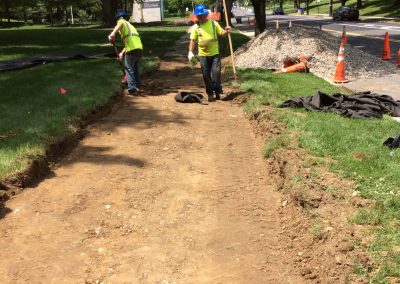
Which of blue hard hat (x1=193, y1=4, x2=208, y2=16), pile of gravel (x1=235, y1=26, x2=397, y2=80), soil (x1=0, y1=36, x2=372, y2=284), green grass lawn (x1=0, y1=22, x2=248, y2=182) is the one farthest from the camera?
pile of gravel (x1=235, y1=26, x2=397, y2=80)

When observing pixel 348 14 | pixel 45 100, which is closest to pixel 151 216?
pixel 45 100

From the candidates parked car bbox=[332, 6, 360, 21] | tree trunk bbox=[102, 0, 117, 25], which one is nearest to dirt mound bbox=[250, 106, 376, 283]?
tree trunk bbox=[102, 0, 117, 25]

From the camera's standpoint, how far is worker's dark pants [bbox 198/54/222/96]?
9.49 meters

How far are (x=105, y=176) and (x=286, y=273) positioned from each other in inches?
109

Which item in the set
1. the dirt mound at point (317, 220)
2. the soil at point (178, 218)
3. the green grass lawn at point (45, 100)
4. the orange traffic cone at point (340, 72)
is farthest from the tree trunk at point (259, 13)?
the dirt mound at point (317, 220)

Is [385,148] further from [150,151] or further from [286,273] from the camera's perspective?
[150,151]

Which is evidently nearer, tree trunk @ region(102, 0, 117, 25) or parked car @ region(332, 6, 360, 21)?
tree trunk @ region(102, 0, 117, 25)

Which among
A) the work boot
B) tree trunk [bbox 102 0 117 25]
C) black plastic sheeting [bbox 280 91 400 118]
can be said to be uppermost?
tree trunk [bbox 102 0 117 25]

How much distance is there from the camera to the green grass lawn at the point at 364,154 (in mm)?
3623

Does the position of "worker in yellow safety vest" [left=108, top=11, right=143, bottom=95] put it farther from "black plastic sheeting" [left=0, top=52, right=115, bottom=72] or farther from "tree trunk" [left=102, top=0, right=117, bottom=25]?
"tree trunk" [left=102, top=0, right=117, bottom=25]

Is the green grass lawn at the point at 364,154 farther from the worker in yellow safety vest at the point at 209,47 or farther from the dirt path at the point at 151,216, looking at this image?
the worker in yellow safety vest at the point at 209,47

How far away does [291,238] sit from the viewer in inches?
166

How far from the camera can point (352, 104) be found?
7.61 meters

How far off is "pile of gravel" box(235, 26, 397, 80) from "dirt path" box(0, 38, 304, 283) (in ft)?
20.8
